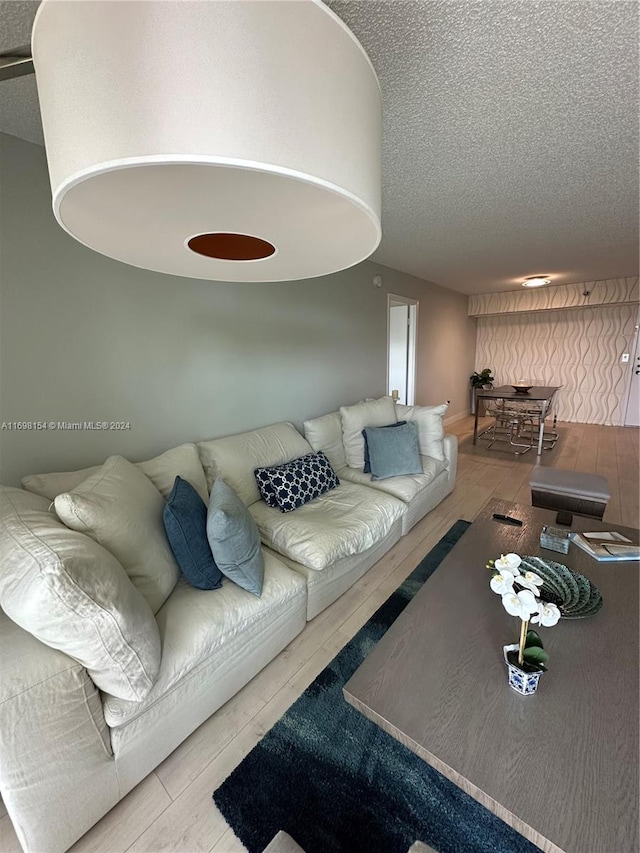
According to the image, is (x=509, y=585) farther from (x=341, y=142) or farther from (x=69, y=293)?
(x=69, y=293)

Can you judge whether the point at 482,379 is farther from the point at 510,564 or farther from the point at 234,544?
the point at 234,544

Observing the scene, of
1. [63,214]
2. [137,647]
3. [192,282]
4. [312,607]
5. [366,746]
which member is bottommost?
[366,746]

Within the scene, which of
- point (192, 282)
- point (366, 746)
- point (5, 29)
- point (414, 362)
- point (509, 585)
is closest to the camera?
point (509, 585)

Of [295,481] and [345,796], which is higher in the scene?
[295,481]

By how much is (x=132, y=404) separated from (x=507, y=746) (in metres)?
2.14

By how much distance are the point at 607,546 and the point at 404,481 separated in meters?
1.23

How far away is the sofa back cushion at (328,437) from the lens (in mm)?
2855

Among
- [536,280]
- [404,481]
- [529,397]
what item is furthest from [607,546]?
[536,280]

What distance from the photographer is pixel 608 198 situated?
2467 mm

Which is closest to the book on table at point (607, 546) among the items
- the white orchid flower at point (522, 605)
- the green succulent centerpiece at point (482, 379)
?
the white orchid flower at point (522, 605)

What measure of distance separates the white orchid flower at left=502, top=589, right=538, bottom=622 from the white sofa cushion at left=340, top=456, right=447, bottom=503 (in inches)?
60.9

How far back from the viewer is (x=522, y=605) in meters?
0.94

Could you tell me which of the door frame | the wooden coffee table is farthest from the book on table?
the door frame

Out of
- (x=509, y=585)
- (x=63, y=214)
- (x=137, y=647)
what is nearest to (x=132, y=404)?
(x=137, y=647)
